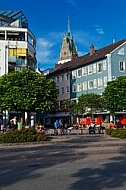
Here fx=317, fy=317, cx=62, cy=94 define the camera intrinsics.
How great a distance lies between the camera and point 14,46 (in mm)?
59344

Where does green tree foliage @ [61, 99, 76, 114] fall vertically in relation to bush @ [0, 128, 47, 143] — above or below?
above

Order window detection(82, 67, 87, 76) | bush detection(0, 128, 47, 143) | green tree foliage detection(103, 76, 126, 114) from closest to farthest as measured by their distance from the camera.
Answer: bush detection(0, 128, 47, 143) < green tree foliage detection(103, 76, 126, 114) < window detection(82, 67, 87, 76)

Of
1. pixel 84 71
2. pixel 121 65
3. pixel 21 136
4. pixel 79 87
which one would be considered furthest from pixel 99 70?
pixel 21 136

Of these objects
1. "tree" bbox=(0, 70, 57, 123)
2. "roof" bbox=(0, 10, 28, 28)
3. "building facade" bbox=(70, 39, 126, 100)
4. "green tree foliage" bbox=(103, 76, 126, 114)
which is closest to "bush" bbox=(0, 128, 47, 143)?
"tree" bbox=(0, 70, 57, 123)

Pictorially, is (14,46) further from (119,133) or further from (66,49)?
(66,49)

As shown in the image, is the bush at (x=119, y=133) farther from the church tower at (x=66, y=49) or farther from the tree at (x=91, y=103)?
the church tower at (x=66, y=49)

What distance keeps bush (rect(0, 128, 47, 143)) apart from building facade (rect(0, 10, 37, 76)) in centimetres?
3709

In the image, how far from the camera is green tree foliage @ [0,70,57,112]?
3238 centimetres

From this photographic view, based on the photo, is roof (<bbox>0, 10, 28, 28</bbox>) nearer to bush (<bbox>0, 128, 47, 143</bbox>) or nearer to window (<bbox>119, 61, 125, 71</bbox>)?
window (<bbox>119, 61, 125, 71</bbox>)

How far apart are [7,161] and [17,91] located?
19.3 meters

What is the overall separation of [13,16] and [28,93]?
123ft

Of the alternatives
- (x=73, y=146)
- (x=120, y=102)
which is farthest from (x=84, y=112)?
(x=73, y=146)

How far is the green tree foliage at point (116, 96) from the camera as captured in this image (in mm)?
43906

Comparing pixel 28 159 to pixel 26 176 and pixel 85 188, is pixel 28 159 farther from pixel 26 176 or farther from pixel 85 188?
pixel 85 188
